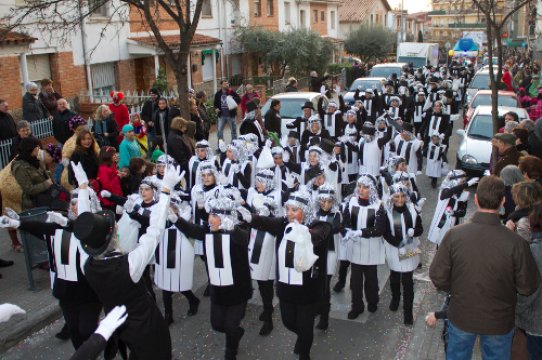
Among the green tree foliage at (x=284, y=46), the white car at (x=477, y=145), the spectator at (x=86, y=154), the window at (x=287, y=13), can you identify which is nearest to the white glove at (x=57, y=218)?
the spectator at (x=86, y=154)

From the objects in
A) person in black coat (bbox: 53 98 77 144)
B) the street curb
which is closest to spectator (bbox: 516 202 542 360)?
the street curb

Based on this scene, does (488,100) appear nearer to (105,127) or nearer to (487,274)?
(105,127)

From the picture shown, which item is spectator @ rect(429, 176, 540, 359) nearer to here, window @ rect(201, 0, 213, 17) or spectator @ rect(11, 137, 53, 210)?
spectator @ rect(11, 137, 53, 210)

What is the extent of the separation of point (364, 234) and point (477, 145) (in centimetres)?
669

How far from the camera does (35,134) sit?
1152cm

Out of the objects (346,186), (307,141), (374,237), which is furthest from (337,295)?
(307,141)

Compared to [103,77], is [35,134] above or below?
below

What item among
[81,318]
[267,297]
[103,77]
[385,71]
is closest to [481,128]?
[267,297]

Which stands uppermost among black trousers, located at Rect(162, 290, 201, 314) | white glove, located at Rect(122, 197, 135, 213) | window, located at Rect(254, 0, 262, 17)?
window, located at Rect(254, 0, 262, 17)

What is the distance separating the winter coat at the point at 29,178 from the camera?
735cm

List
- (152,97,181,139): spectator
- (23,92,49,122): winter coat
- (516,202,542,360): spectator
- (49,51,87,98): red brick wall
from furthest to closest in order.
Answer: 1. (49,51,87,98): red brick wall
2. (152,97,181,139): spectator
3. (23,92,49,122): winter coat
4. (516,202,542,360): spectator

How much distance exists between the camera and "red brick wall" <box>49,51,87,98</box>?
657 inches

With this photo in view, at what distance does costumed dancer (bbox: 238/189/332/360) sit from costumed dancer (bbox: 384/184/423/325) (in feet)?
3.32

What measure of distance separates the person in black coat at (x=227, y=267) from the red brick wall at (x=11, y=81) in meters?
11.6
